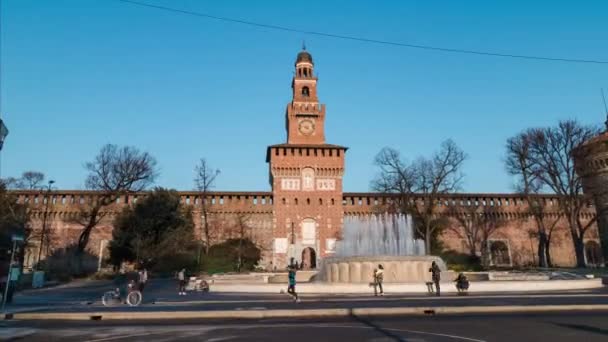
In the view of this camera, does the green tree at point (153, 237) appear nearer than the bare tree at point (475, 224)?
Yes

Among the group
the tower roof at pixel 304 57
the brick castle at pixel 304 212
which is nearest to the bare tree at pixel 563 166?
the brick castle at pixel 304 212

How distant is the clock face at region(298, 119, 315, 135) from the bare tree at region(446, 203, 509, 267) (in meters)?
17.2

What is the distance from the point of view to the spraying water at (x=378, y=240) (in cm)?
2502

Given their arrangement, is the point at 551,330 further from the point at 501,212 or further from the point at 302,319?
the point at 501,212

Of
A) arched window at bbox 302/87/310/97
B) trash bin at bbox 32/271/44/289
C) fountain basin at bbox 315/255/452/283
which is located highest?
arched window at bbox 302/87/310/97

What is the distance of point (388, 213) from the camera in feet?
139

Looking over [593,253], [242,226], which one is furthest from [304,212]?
[593,253]

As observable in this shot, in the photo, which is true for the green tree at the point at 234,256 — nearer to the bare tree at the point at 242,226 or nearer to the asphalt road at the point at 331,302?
the bare tree at the point at 242,226

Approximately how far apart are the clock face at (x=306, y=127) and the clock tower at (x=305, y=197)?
0.25 metres

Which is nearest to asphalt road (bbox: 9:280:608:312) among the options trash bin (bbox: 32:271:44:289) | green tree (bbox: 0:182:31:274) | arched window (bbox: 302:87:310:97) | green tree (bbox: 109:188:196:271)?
trash bin (bbox: 32:271:44:289)

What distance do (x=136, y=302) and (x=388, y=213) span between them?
31.6 meters

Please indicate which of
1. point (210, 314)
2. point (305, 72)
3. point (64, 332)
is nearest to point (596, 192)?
point (305, 72)

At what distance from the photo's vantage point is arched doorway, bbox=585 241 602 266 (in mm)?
43844

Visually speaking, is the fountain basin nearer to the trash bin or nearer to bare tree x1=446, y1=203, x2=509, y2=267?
the trash bin
